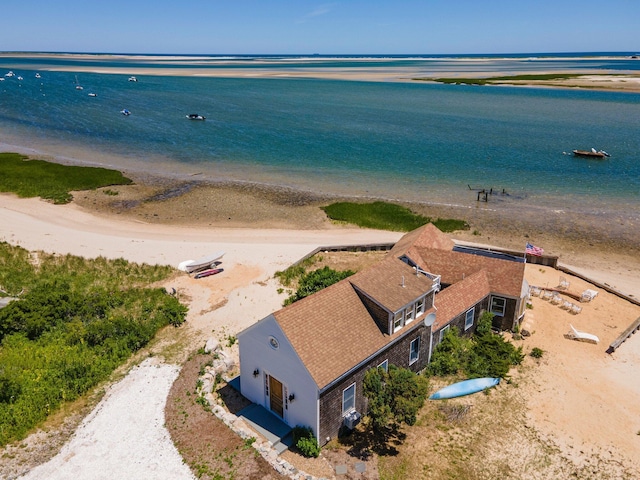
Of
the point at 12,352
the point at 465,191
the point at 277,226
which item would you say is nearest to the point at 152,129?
the point at 277,226

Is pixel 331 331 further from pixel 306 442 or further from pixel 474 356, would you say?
pixel 474 356

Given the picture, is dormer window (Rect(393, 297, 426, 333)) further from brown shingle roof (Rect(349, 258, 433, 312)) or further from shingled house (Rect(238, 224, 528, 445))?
brown shingle roof (Rect(349, 258, 433, 312))

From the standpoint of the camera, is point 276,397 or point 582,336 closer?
point 276,397

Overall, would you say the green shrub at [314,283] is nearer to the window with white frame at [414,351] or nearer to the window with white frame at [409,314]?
the window with white frame at [414,351]

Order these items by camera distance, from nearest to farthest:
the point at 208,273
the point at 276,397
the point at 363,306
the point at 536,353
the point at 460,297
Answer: the point at 276,397
the point at 363,306
the point at 536,353
the point at 460,297
the point at 208,273

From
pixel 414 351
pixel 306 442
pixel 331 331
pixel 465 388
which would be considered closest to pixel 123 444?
pixel 306 442

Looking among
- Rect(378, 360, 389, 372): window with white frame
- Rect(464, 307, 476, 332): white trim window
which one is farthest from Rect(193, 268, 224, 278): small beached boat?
Rect(464, 307, 476, 332): white trim window

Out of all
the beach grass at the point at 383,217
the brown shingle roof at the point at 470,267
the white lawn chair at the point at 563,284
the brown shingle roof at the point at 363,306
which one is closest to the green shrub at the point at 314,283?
the brown shingle roof at the point at 363,306
